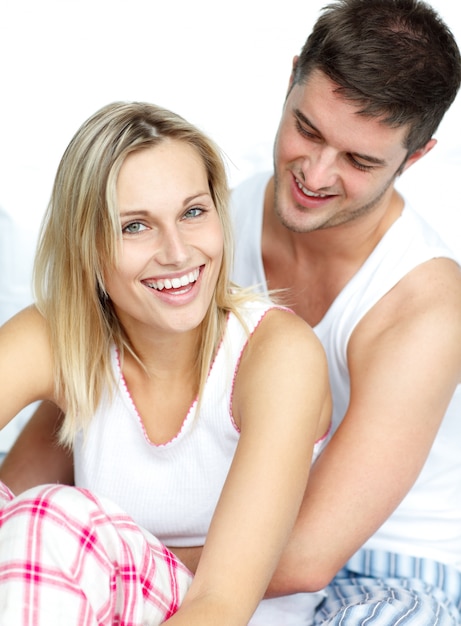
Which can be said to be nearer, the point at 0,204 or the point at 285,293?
the point at 285,293

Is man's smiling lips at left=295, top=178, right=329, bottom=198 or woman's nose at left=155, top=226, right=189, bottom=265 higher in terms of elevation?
man's smiling lips at left=295, top=178, right=329, bottom=198

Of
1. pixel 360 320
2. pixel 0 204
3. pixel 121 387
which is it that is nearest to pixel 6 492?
pixel 121 387

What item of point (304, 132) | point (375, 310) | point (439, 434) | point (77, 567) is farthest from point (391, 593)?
point (304, 132)

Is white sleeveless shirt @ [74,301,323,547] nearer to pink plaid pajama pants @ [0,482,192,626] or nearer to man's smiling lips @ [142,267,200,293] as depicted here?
man's smiling lips @ [142,267,200,293]

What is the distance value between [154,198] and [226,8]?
173cm

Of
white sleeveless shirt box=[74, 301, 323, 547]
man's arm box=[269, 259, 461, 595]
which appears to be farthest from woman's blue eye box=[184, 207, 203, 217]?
man's arm box=[269, 259, 461, 595]

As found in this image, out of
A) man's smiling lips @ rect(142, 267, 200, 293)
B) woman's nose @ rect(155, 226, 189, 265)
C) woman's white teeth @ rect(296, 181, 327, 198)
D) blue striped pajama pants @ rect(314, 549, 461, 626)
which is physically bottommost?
blue striped pajama pants @ rect(314, 549, 461, 626)

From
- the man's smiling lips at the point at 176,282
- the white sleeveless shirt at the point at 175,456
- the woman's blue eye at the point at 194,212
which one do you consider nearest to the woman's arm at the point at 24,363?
the white sleeveless shirt at the point at 175,456

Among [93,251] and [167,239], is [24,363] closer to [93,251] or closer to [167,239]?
[93,251]

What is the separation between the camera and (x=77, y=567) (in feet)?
5.33

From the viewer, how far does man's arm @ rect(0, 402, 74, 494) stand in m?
2.38

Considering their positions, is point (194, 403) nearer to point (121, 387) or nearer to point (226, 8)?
point (121, 387)

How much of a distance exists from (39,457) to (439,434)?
0.94 m

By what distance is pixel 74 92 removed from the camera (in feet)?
10.9
